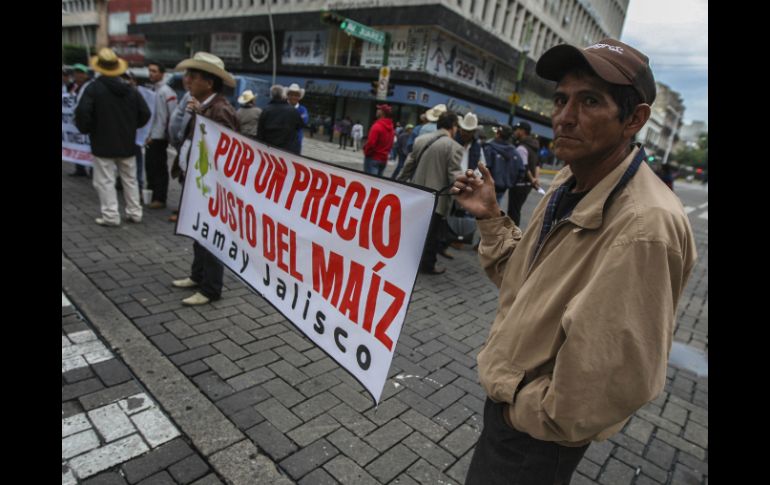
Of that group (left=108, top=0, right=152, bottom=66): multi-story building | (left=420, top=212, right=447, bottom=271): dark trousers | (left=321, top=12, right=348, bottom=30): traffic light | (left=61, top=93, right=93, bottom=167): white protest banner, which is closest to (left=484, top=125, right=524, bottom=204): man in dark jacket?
(left=420, top=212, right=447, bottom=271): dark trousers

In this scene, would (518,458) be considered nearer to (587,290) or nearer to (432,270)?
(587,290)

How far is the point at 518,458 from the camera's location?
57.1 inches

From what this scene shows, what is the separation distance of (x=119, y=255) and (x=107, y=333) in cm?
193

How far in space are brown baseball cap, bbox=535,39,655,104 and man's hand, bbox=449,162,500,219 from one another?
540mm

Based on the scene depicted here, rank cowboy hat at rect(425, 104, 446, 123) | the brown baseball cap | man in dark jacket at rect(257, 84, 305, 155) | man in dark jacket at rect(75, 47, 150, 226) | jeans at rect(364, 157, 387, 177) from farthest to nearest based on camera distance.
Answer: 1. jeans at rect(364, 157, 387, 177)
2. cowboy hat at rect(425, 104, 446, 123)
3. man in dark jacket at rect(257, 84, 305, 155)
4. man in dark jacket at rect(75, 47, 150, 226)
5. the brown baseball cap

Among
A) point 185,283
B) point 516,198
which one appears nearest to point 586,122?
point 185,283


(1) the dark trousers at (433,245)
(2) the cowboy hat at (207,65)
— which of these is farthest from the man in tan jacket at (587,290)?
(1) the dark trousers at (433,245)

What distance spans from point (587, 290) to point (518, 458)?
66 cm

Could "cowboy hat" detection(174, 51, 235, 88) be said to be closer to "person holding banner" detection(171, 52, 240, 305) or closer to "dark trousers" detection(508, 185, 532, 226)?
"person holding banner" detection(171, 52, 240, 305)

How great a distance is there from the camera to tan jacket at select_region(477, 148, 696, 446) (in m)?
1.12

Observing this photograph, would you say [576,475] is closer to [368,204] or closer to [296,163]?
[368,204]

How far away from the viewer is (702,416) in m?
3.51

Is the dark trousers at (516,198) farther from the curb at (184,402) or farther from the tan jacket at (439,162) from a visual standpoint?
the curb at (184,402)

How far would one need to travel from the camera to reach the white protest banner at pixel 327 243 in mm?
1938
